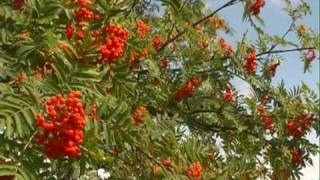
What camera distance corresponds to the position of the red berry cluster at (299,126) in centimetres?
595

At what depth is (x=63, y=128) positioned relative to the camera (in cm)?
252

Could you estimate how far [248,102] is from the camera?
6.28 meters

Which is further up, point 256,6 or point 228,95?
point 256,6

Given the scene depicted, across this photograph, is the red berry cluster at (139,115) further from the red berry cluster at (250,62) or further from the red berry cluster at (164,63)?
the red berry cluster at (250,62)

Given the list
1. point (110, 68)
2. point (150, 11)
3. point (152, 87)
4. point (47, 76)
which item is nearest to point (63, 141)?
point (47, 76)

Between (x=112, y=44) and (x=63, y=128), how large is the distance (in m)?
0.80

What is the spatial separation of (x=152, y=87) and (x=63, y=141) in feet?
9.87

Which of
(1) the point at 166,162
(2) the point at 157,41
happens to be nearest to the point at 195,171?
(1) the point at 166,162

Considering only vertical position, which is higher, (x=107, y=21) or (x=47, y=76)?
(x=107, y=21)

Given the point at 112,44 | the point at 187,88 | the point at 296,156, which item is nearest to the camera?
the point at 112,44

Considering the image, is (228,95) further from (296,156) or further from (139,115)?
(139,115)

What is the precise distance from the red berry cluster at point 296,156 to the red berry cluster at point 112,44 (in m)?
3.28

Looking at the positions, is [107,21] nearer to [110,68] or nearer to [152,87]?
[110,68]

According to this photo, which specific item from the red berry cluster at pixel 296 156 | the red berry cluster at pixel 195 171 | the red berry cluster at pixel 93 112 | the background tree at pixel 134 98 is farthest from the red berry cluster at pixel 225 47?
the red berry cluster at pixel 93 112
